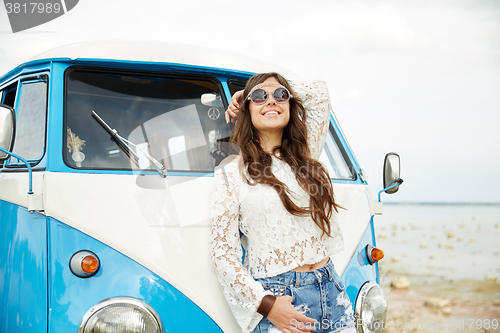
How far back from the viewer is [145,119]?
2414 millimetres

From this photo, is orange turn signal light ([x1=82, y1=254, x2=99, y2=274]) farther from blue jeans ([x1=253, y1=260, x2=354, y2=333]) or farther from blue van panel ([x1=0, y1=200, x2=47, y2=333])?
blue jeans ([x1=253, y1=260, x2=354, y2=333])

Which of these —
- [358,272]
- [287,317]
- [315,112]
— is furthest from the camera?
[358,272]

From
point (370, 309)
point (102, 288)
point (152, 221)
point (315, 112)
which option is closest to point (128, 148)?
point (152, 221)

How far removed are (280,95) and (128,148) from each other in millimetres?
872

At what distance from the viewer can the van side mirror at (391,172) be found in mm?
2959

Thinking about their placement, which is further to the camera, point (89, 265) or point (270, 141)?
point (270, 141)

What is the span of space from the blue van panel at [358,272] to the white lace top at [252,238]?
0.53 m

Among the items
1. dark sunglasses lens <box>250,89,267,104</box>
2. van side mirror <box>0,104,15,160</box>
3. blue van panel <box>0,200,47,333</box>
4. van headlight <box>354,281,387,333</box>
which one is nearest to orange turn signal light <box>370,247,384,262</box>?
van headlight <box>354,281,387,333</box>

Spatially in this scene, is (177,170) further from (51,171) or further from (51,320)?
(51,320)

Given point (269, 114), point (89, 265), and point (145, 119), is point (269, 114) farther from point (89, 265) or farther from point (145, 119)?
point (89, 265)

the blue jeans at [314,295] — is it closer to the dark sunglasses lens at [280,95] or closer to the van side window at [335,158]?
the dark sunglasses lens at [280,95]

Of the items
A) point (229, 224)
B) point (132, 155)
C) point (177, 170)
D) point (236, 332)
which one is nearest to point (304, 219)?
point (229, 224)

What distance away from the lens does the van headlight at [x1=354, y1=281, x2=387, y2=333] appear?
7.73ft

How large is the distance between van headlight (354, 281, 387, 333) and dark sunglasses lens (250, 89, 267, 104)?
130 cm
